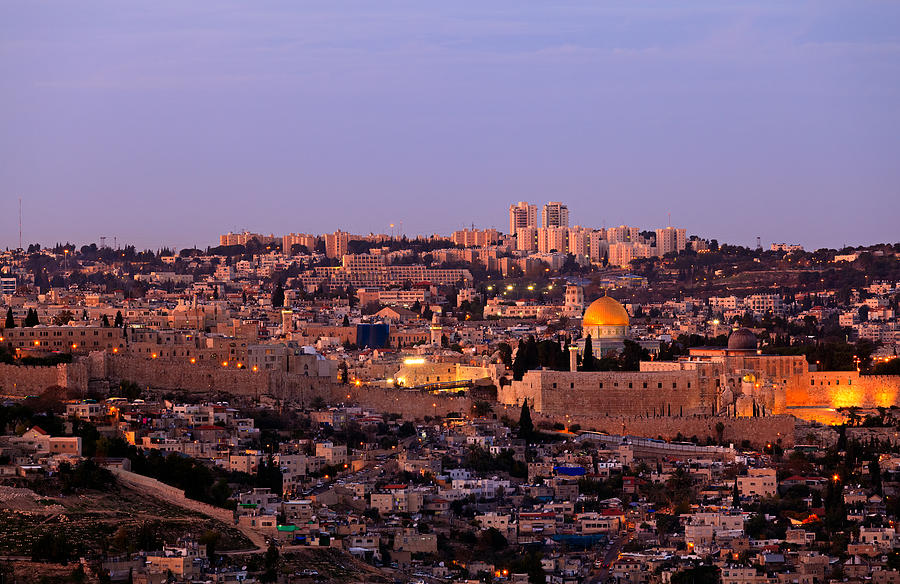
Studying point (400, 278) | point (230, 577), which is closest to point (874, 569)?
point (230, 577)

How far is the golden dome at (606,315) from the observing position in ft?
225

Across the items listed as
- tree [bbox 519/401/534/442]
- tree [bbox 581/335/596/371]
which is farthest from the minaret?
tree [bbox 519/401/534/442]

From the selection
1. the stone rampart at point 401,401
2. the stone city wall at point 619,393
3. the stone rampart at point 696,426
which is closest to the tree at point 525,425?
the stone rampart at point 696,426

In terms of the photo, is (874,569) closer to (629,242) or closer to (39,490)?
(39,490)

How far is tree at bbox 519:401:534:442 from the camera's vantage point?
5628cm

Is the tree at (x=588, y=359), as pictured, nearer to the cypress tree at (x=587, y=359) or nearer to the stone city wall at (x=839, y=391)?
the cypress tree at (x=587, y=359)

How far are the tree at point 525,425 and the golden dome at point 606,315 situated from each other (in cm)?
1170

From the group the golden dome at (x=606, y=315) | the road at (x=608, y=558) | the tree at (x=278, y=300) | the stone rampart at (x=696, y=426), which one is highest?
the tree at (x=278, y=300)

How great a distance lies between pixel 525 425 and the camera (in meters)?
56.5

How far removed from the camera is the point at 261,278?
133 m

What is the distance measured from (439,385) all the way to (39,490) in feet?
68.1

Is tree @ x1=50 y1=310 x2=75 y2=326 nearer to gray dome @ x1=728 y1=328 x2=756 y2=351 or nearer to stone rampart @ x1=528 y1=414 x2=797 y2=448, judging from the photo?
stone rampart @ x1=528 y1=414 x2=797 y2=448

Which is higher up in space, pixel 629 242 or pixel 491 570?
pixel 629 242

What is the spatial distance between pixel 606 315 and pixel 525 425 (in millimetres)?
12841
